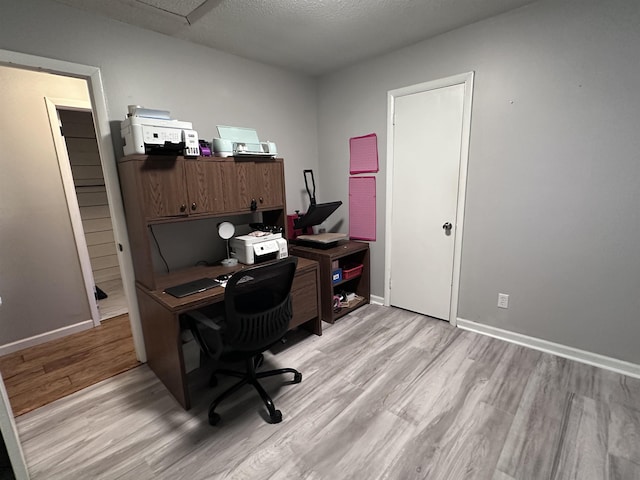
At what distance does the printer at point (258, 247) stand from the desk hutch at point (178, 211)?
18 cm

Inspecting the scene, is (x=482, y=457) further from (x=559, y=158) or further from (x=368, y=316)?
(x=559, y=158)

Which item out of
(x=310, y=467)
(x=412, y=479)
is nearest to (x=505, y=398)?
(x=412, y=479)

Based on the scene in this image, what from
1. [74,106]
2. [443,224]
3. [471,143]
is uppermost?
[74,106]

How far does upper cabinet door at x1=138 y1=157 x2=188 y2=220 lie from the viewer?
1.85 metres

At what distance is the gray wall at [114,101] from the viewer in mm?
1812

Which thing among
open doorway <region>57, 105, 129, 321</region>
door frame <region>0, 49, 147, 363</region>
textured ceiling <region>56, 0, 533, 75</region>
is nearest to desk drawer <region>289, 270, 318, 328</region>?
door frame <region>0, 49, 147, 363</region>

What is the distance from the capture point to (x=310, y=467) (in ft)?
4.78

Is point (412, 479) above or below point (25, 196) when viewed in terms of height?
below

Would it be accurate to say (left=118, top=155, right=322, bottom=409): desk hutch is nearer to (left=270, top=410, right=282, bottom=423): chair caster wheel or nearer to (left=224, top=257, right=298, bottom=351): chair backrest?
(left=224, top=257, right=298, bottom=351): chair backrest

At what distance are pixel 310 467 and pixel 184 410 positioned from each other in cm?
90

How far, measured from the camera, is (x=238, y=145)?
2.23m

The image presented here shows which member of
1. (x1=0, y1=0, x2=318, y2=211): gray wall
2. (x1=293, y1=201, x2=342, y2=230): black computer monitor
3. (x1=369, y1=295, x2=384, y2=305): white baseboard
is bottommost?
(x1=369, y1=295, x2=384, y2=305): white baseboard

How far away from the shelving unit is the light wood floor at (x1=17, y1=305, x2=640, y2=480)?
0.62m

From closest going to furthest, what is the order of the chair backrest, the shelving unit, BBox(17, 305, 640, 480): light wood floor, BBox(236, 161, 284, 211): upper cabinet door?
BBox(17, 305, 640, 480): light wood floor → the chair backrest → BBox(236, 161, 284, 211): upper cabinet door → the shelving unit
